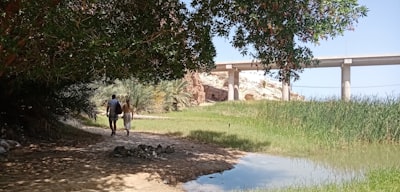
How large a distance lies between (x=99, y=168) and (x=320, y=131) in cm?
1047

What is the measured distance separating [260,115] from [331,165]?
10691mm

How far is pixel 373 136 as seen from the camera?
56.4ft

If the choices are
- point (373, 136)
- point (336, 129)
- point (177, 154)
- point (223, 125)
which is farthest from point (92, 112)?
point (373, 136)

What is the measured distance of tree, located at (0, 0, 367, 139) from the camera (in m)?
6.89

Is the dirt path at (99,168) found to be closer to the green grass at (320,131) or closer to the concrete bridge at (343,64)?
the green grass at (320,131)

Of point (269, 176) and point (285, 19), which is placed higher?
point (285, 19)

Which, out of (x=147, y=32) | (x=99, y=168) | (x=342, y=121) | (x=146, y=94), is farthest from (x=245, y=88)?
(x=147, y=32)

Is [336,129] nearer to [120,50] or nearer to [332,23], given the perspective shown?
[332,23]

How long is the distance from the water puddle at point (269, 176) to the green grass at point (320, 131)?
41.6 inches

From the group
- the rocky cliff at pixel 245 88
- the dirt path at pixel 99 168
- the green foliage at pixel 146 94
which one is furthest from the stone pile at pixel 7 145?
the rocky cliff at pixel 245 88

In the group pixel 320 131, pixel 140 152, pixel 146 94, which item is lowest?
pixel 140 152

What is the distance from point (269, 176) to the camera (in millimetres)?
11328

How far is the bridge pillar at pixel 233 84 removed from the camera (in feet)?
152

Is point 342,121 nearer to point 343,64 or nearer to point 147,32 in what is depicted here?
point 147,32
